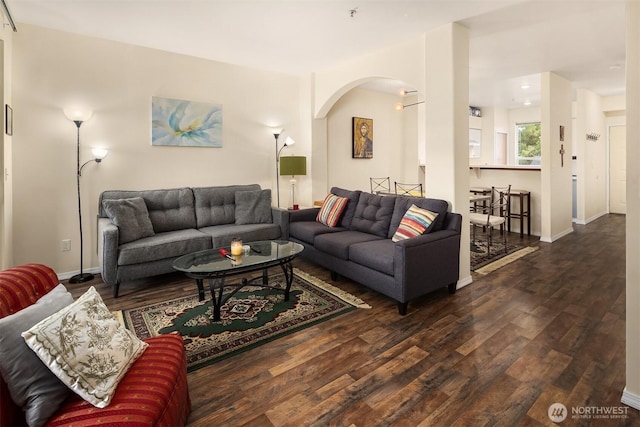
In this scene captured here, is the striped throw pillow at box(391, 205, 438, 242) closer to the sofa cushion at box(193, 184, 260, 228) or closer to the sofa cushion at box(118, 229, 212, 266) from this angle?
the sofa cushion at box(118, 229, 212, 266)

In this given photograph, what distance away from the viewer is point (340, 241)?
3.63 meters

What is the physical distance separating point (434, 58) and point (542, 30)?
134 cm

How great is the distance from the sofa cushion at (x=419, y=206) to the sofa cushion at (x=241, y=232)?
1.54m

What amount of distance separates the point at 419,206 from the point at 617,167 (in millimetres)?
6944

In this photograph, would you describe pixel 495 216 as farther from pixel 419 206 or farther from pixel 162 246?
pixel 162 246

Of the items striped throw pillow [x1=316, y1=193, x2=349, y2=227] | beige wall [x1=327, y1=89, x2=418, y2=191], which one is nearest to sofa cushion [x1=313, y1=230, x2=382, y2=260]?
striped throw pillow [x1=316, y1=193, x2=349, y2=227]

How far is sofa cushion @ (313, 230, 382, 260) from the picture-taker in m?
3.52

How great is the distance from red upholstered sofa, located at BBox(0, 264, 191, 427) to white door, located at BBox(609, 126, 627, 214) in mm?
9457

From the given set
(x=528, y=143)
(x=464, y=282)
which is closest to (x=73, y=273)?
(x=464, y=282)

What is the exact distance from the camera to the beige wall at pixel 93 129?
3.62 meters

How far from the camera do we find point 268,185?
17.8ft

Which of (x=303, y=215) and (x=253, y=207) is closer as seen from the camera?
(x=253, y=207)

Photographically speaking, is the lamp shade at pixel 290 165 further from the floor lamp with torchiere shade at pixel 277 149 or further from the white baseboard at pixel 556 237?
the white baseboard at pixel 556 237

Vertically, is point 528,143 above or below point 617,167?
above
